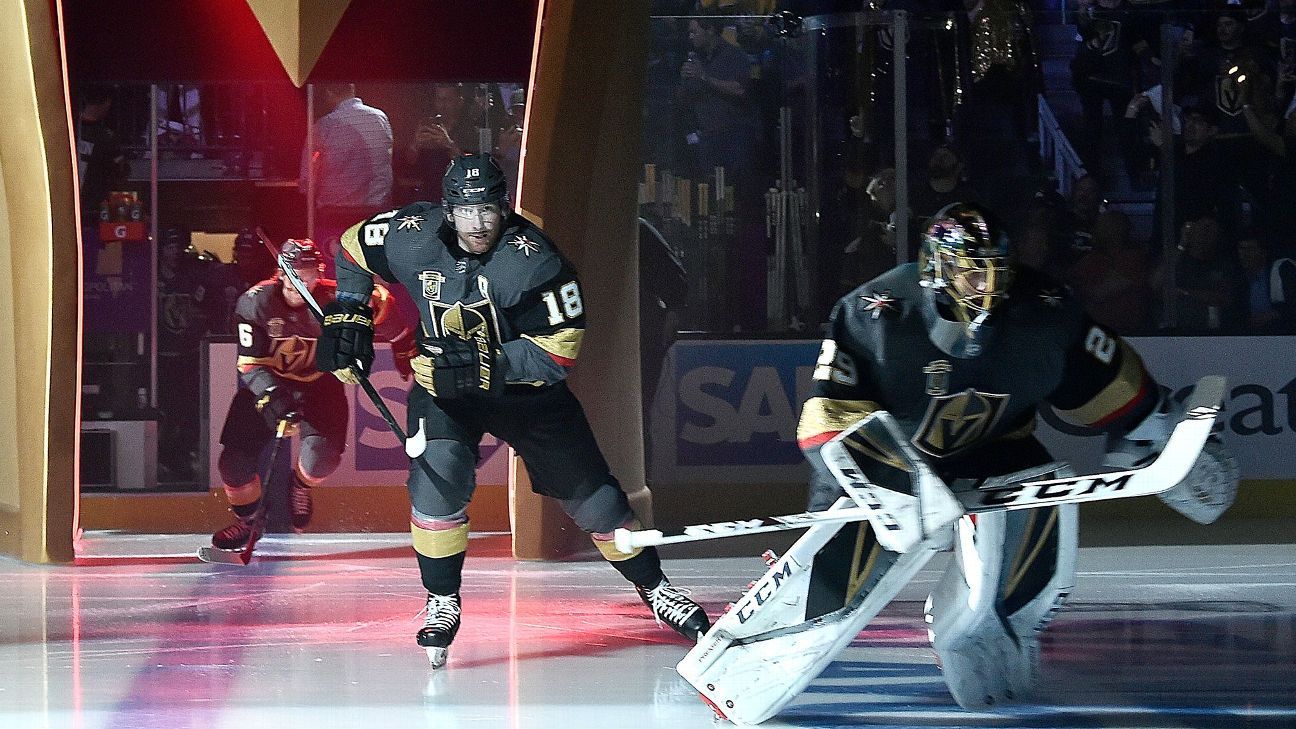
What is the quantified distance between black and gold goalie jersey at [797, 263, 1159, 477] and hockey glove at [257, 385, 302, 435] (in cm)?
360

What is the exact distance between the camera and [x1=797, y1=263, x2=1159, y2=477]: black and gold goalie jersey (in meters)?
3.55

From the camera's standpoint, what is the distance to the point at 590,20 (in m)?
6.43

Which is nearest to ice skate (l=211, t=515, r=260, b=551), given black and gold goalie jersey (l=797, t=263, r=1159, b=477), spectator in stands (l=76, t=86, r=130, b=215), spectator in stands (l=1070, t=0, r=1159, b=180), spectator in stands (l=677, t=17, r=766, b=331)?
spectator in stands (l=76, t=86, r=130, b=215)

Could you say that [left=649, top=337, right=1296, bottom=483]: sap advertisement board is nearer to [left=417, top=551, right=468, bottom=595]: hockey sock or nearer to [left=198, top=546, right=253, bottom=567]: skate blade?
[left=198, top=546, right=253, bottom=567]: skate blade

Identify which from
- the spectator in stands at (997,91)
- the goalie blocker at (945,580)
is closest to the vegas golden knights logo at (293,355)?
the spectator in stands at (997,91)

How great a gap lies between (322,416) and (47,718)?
3.35 m

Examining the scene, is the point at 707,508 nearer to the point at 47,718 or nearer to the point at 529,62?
the point at 529,62

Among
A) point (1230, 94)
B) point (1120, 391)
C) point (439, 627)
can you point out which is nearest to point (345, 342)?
point (439, 627)

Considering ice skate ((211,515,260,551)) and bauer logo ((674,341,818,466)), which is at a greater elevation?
bauer logo ((674,341,818,466))

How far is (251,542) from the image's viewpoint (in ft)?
21.6

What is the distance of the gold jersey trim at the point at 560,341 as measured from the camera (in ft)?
14.7

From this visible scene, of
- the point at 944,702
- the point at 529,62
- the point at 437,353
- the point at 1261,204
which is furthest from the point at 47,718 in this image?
the point at 1261,204

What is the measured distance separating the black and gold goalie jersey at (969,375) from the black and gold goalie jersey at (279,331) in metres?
3.33

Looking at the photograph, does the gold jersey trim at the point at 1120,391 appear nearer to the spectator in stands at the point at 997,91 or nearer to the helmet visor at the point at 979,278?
the helmet visor at the point at 979,278
